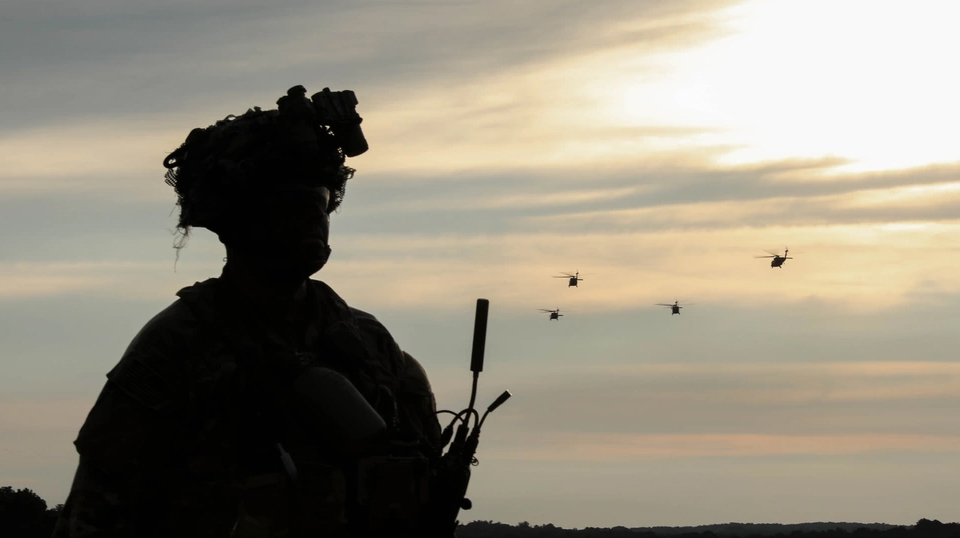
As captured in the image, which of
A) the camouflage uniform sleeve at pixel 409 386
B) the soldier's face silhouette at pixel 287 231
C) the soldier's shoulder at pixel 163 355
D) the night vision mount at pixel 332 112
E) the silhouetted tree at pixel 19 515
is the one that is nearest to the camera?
the soldier's shoulder at pixel 163 355

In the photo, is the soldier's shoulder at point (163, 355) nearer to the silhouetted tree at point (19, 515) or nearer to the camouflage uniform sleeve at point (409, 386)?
the camouflage uniform sleeve at point (409, 386)

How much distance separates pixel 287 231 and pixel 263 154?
0.65m

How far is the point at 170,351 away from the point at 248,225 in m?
1.17

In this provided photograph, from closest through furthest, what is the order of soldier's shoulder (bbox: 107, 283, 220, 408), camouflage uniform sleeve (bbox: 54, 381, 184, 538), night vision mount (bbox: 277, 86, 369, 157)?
camouflage uniform sleeve (bbox: 54, 381, 184, 538) → soldier's shoulder (bbox: 107, 283, 220, 408) → night vision mount (bbox: 277, 86, 369, 157)

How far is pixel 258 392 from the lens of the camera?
1240 cm

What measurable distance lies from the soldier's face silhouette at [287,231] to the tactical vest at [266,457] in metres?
0.53

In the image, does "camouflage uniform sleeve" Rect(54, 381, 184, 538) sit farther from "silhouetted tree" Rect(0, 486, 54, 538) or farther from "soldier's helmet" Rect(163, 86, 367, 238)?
"silhouetted tree" Rect(0, 486, 54, 538)

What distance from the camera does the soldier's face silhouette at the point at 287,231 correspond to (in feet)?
41.3

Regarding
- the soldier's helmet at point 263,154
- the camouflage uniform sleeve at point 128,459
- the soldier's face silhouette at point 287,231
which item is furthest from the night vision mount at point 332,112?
the camouflage uniform sleeve at point 128,459

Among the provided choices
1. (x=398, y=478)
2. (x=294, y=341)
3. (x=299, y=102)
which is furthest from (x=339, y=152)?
(x=398, y=478)

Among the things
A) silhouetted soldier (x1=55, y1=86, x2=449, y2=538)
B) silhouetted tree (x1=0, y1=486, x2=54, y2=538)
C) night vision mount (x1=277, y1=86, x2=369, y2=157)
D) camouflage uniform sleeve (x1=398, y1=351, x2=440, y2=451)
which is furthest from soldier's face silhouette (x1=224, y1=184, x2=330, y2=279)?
silhouetted tree (x1=0, y1=486, x2=54, y2=538)

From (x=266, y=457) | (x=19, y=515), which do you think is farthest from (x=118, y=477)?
(x=19, y=515)

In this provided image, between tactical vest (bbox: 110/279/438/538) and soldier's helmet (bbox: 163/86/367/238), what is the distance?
767 mm

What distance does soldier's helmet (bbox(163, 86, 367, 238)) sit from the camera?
1267cm
